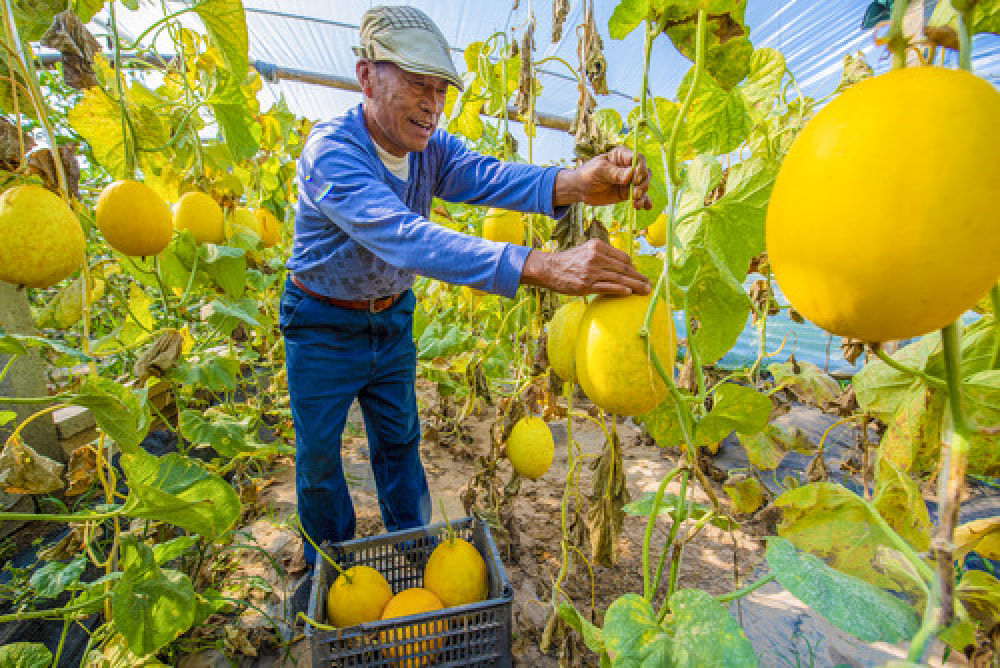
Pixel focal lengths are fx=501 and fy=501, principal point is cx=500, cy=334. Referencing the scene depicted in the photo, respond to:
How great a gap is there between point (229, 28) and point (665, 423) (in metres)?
1.52

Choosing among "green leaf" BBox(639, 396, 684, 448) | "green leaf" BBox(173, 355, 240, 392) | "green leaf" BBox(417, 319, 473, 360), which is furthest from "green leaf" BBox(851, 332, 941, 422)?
"green leaf" BBox(173, 355, 240, 392)

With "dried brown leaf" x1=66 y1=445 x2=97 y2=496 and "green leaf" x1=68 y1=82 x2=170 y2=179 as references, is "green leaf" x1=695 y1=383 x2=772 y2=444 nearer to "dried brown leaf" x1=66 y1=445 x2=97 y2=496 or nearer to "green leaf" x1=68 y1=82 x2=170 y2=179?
"green leaf" x1=68 y1=82 x2=170 y2=179

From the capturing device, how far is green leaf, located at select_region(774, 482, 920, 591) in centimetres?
70

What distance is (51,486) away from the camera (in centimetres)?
116

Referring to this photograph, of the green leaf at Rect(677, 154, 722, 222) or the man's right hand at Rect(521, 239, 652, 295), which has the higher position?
the green leaf at Rect(677, 154, 722, 222)

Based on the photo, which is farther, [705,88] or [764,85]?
[764,85]

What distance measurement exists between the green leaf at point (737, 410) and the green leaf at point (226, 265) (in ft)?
5.58

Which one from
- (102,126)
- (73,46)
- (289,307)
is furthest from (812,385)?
(102,126)

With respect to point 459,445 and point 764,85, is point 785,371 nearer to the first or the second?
point 764,85

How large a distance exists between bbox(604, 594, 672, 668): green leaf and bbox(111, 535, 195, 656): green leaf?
103 centimetres

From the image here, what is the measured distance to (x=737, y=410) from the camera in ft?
2.80

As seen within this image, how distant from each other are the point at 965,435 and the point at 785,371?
166 centimetres

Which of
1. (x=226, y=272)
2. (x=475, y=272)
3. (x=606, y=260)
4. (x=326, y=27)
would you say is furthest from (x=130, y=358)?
(x=326, y=27)

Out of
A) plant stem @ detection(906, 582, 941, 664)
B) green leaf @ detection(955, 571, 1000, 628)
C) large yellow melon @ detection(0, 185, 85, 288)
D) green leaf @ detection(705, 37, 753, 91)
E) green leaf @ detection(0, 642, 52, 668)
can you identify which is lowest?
green leaf @ detection(0, 642, 52, 668)
